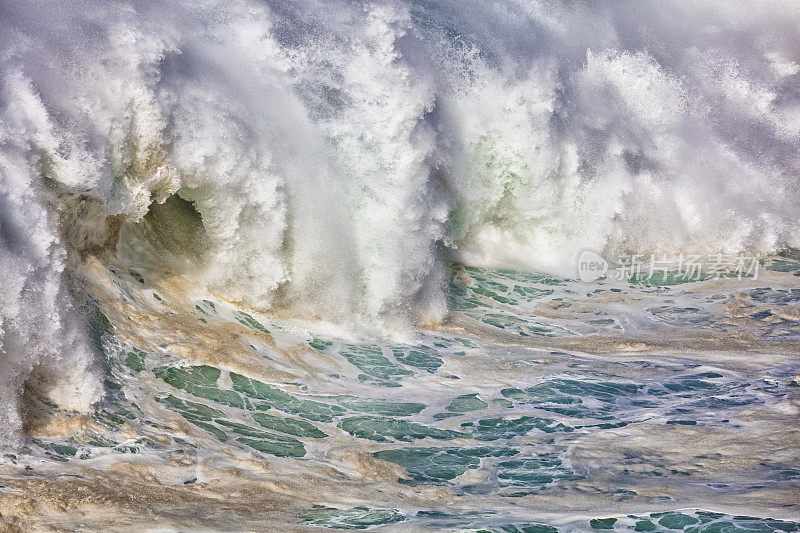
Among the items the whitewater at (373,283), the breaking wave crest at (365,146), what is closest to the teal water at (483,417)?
the whitewater at (373,283)

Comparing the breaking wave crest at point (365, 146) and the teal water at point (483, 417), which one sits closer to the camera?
the teal water at point (483, 417)

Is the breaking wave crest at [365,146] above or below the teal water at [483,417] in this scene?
above

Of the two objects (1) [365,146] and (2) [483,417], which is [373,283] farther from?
(2) [483,417]

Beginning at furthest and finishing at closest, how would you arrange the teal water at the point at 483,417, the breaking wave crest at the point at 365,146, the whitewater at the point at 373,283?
the breaking wave crest at the point at 365,146
the whitewater at the point at 373,283
the teal water at the point at 483,417

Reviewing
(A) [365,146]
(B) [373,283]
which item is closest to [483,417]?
(B) [373,283]

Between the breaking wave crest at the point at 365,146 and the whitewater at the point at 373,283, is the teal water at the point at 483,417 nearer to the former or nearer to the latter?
the whitewater at the point at 373,283

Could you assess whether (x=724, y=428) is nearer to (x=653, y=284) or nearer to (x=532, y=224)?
(x=653, y=284)

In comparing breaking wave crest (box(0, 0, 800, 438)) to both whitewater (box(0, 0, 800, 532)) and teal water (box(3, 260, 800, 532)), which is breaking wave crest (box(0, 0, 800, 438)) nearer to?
whitewater (box(0, 0, 800, 532))

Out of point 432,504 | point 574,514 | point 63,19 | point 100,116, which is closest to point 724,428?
point 574,514
